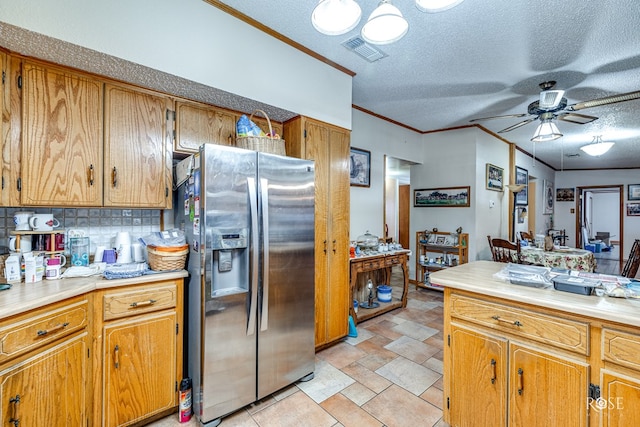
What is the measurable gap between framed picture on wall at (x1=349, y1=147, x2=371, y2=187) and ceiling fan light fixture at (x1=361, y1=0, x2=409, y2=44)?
2.24 m

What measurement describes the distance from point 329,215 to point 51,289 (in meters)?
1.95

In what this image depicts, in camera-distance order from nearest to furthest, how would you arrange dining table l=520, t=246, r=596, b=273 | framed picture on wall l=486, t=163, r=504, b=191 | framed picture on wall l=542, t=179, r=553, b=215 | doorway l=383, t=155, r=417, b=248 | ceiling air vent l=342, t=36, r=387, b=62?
ceiling air vent l=342, t=36, r=387, b=62
dining table l=520, t=246, r=596, b=273
framed picture on wall l=486, t=163, r=504, b=191
doorway l=383, t=155, r=417, b=248
framed picture on wall l=542, t=179, r=553, b=215

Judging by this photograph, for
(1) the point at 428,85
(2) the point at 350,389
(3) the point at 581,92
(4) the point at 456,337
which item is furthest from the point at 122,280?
(3) the point at 581,92

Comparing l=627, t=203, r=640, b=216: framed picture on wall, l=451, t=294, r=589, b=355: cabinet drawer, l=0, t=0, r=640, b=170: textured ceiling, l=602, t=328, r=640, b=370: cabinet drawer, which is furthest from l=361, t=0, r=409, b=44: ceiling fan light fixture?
l=627, t=203, r=640, b=216: framed picture on wall

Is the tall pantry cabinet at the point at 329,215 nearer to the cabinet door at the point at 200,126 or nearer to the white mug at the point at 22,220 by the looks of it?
the cabinet door at the point at 200,126

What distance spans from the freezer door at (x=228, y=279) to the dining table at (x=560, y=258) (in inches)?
147

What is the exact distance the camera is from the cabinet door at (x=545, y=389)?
123cm

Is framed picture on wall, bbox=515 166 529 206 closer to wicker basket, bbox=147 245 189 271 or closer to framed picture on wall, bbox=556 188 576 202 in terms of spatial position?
framed picture on wall, bbox=556 188 576 202

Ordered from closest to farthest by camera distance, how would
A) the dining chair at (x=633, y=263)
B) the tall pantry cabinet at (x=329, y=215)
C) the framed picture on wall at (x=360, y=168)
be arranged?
the dining chair at (x=633, y=263) → the tall pantry cabinet at (x=329, y=215) → the framed picture on wall at (x=360, y=168)

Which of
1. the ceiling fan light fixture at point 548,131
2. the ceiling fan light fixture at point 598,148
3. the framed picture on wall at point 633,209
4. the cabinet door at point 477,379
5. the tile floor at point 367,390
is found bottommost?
the tile floor at point 367,390

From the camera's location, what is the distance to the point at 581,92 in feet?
10.9

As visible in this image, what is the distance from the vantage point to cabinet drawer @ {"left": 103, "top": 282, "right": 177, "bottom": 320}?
161 centimetres

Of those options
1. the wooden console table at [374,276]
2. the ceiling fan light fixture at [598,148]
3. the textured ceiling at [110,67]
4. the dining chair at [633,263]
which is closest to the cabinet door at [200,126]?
the textured ceiling at [110,67]

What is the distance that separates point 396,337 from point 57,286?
2.86 m
